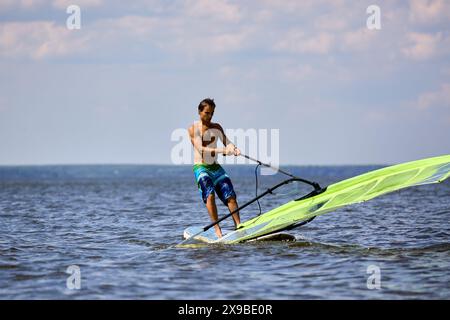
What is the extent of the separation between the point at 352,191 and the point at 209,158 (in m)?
2.20

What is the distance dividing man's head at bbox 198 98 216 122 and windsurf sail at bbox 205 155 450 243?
150 cm

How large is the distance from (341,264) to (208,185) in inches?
105

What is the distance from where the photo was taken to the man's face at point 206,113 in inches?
474

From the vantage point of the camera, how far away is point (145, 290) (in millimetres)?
9156

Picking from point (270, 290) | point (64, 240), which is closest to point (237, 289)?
point (270, 290)

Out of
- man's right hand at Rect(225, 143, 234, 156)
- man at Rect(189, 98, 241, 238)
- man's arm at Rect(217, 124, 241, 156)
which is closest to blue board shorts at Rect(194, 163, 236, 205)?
man at Rect(189, 98, 241, 238)

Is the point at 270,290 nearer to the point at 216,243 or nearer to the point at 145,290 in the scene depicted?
the point at 145,290

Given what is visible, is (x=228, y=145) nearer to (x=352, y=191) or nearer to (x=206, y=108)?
(x=206, y=108)

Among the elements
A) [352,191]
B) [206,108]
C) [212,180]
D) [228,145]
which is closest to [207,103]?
[206,108]

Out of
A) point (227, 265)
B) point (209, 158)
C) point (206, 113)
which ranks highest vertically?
point (206, 113)

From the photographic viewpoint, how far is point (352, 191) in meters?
11.7

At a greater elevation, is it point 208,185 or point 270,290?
point 208,185

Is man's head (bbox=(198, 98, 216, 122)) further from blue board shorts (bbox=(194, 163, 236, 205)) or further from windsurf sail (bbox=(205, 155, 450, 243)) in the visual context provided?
windsurf sail (bbox=(205, 155, 450, 243))
